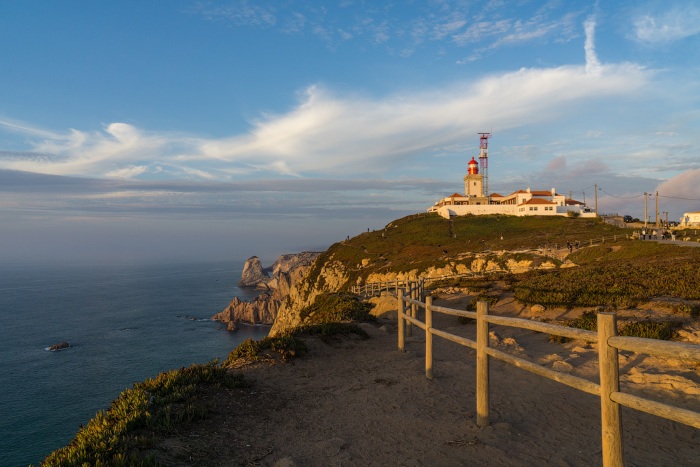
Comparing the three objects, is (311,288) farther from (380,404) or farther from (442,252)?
(380,404)

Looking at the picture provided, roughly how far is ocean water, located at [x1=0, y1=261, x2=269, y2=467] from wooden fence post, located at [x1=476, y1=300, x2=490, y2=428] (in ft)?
31.0

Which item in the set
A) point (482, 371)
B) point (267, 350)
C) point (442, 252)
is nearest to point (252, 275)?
point (442, 252)

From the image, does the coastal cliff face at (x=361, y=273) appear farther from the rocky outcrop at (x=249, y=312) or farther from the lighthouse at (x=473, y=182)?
the lighthouse at (x=473, y=182)

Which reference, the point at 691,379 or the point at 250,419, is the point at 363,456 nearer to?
the point at 250,419

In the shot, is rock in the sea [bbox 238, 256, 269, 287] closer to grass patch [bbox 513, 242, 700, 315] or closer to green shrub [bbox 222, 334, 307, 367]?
grass patch [bbox 513, 242, 700, 315]

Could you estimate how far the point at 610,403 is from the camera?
12.8 feet

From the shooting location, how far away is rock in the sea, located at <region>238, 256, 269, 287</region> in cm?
17438

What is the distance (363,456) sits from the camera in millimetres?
5332

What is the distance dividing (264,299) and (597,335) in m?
95.2

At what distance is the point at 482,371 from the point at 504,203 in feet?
349

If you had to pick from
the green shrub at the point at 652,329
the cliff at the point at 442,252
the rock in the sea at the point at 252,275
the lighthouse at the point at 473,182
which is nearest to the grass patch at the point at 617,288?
the green shrub at the point at 652,329

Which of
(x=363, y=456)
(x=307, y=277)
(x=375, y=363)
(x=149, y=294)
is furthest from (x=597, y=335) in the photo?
(x=149, y=294)

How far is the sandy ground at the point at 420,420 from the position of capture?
523 centimetres

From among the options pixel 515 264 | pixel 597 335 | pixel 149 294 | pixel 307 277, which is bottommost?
pixel 149 294
